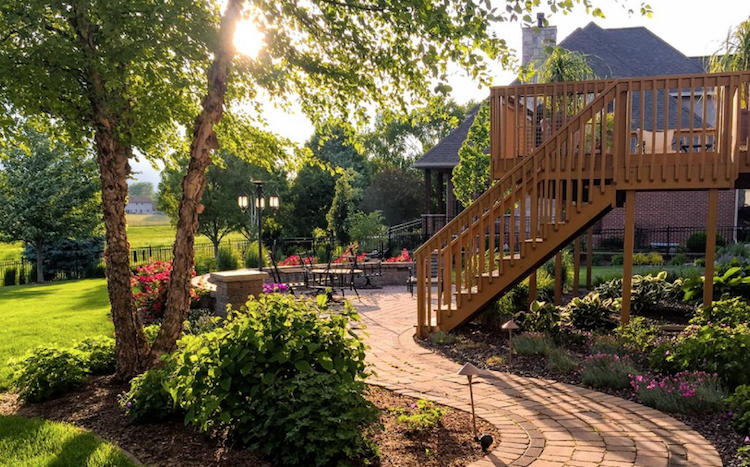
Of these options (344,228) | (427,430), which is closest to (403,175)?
(344,228)

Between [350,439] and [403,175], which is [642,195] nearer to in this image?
[403,175]

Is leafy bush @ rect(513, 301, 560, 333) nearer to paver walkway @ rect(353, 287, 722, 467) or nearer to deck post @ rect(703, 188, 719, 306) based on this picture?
paver walkway @ rect(353, 287, 722, 467)

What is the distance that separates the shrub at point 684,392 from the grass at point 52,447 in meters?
3.96

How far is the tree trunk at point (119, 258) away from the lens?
509 cm

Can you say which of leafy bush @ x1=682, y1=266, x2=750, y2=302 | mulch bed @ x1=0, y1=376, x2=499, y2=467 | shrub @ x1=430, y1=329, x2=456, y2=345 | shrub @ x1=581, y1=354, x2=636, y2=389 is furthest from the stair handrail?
leafy bush @ x1=682, y1=266, x2=750, y2=302

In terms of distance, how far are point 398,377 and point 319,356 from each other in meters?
1.93

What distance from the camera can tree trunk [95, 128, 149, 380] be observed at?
201 inches

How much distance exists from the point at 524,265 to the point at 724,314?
2.17 metres

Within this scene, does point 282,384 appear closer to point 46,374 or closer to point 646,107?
point 46,374

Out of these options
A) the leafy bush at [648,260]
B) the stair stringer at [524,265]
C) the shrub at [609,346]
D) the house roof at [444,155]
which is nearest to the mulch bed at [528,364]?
the shrub at [609,346]

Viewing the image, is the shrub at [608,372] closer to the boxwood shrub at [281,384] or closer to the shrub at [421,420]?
the shrub at [421,420]

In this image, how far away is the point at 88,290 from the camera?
14.0 metres

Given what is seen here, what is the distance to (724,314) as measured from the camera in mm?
5777

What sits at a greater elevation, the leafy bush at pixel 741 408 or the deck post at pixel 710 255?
the deck post at pixel 710 255
